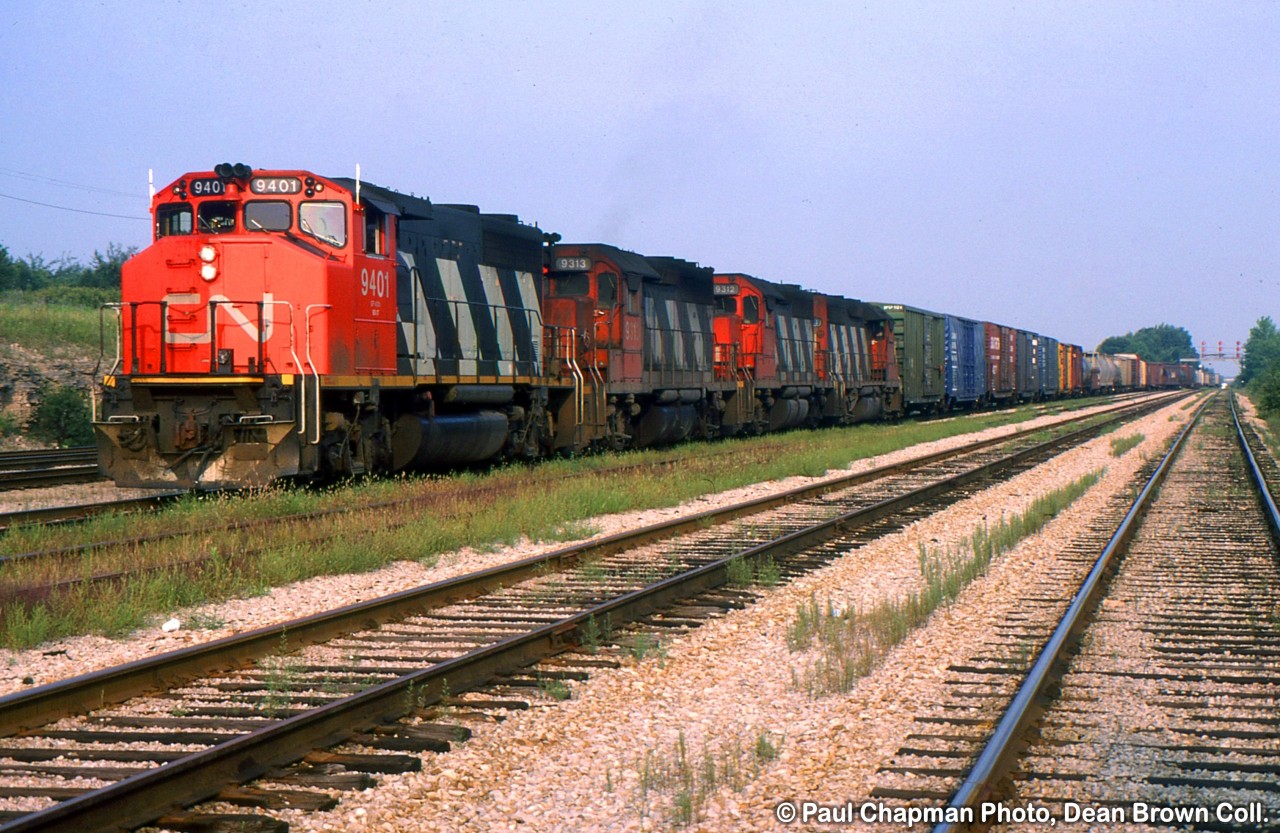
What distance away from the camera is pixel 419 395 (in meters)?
14.9

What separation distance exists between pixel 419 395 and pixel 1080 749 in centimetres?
1096

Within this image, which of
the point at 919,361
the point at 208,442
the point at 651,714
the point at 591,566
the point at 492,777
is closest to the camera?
the point at 492,777

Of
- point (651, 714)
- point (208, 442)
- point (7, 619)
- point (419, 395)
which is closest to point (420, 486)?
point (419, 395)

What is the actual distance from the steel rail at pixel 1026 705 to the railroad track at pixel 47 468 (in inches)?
421

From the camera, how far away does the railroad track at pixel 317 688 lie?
4.39 metres

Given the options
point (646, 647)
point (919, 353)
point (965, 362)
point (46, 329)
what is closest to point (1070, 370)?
point (965, 362)

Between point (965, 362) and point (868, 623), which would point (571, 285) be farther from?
point (965, 362)

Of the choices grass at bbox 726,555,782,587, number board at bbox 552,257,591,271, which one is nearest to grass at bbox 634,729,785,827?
grass at bbox 726,555,782,587

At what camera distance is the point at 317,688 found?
19.1ft

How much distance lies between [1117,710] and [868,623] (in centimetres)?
206

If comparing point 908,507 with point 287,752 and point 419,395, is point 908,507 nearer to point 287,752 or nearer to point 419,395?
point 419,395

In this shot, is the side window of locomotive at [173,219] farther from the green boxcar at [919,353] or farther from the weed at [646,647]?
the green boxcar at [919,353]

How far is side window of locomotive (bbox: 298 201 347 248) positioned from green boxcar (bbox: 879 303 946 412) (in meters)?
27.6

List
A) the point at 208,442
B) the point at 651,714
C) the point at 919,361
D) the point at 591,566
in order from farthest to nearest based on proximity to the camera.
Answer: the point at 919,361, the point at 208,442, the point at 591,566, the point at 651,714
